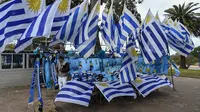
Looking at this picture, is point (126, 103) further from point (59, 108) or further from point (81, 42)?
point (81, 42)

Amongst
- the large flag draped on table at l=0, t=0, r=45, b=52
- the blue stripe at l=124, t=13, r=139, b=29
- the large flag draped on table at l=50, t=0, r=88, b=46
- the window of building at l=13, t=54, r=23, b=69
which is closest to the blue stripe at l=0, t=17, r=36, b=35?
the large flag draped on table at l=0, t=0, r=45, b=52

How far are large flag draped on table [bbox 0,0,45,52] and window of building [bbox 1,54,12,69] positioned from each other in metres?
6.60

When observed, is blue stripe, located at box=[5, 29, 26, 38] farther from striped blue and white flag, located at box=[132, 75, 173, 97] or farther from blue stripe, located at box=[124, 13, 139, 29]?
striped blue and white flag, located at box=[132, 75, 173, 97]

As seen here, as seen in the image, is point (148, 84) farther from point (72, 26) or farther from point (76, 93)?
point (72, 26)

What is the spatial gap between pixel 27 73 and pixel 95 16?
6.95 meters

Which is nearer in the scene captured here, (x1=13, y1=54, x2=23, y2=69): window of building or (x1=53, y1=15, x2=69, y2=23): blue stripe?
(x1=53, y1=15, x2=69, y2=23): blue stripe

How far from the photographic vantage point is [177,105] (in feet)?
25.7

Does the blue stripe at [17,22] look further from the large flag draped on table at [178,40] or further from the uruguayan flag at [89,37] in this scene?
the large flag draped on table at [178,40]

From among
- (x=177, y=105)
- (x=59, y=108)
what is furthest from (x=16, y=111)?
(x=177, y=105)

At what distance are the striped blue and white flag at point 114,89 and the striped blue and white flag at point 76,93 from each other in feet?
1.22

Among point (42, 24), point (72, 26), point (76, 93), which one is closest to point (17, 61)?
point (76, 93)

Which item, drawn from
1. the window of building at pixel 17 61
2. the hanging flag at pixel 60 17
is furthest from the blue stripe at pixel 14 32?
the window of building at pixel 17 61

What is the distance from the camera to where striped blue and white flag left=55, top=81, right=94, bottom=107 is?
674 centimetres

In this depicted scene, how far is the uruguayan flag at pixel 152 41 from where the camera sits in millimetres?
7223
